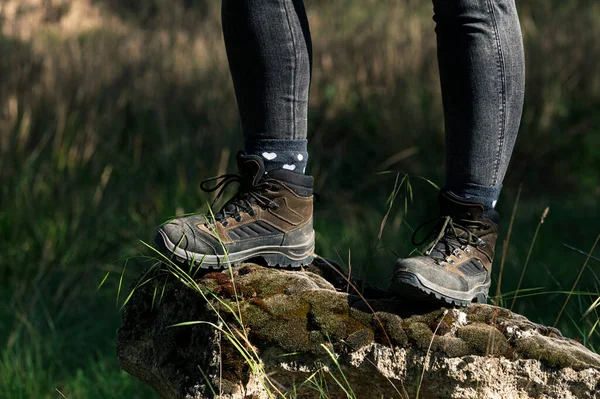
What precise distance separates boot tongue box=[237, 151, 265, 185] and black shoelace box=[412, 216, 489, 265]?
49cm

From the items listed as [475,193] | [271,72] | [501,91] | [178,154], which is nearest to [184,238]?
[271,72]

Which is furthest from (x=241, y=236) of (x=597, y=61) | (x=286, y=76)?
(x=597, y=61)

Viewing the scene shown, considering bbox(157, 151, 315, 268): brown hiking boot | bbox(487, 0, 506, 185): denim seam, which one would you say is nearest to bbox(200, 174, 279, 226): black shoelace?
bbox(157, 151, 315, 268): brown hiking boot

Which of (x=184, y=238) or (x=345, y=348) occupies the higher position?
(x=184, y=238)

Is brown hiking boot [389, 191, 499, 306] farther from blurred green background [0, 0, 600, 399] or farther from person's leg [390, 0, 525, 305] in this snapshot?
blurred green background [0, 0, 600, 399]

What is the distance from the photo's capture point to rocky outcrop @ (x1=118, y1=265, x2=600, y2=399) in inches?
75.0

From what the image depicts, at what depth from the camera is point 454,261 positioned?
79.6 inches

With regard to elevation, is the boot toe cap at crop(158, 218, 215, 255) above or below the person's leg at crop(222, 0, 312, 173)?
below

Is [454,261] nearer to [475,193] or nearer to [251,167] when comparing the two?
[475,193]

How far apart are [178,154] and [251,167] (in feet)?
12.6

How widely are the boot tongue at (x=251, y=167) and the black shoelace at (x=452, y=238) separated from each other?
49cm

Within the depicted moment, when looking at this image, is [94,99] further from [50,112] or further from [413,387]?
[413,387]

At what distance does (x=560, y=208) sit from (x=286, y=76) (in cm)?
470

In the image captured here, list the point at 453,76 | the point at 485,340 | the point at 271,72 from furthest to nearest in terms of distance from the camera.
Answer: the point at 271,72
the point at 453,76
the point at 485,340
